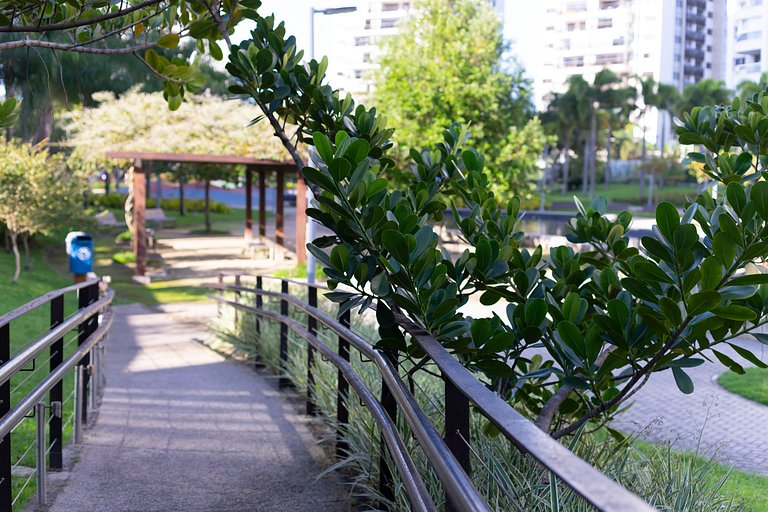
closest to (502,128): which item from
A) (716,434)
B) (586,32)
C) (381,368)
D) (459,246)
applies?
(459,246)

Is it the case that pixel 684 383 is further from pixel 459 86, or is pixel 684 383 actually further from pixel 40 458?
pixel 459 86

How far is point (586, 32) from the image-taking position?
108 m

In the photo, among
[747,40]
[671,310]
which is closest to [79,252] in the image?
[671,310]

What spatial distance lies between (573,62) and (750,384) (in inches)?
4203

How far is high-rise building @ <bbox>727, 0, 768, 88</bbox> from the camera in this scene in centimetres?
9150

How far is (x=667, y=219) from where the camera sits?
99.1 inches

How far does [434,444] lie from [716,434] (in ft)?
17.6

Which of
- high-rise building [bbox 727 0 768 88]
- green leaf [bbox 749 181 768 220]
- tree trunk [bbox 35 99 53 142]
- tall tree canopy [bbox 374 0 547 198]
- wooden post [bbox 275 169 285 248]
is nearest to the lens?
green leaf [bbox 749 181 768 220]

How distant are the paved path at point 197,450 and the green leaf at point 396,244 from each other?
1.89 meters

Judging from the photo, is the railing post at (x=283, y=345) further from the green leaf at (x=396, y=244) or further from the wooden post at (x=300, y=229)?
the wooden post at (x=300, y=229)

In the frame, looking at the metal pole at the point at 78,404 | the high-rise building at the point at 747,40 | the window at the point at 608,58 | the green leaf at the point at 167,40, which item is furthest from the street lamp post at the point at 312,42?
the window at the point at 608,58

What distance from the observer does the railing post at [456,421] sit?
2.27m

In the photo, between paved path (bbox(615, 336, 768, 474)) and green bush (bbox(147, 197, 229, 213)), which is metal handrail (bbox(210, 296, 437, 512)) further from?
green bush (bbox(147, 197, 229, 213))

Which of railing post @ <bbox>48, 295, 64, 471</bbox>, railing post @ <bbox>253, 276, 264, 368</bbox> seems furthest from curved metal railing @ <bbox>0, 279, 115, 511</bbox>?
railing post @ <bbox>253, 276, 264, 368</bbox>
